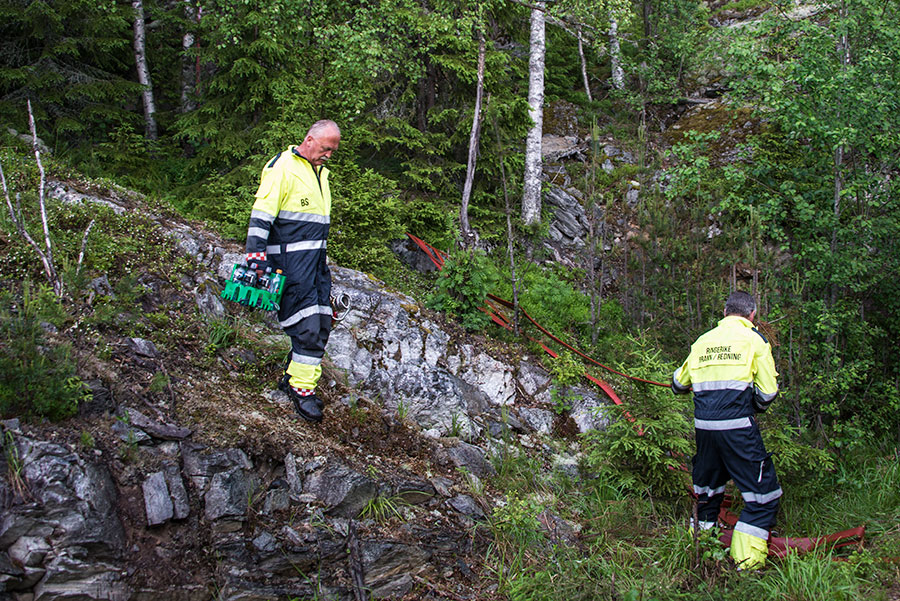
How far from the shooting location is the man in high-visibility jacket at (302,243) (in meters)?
4.31

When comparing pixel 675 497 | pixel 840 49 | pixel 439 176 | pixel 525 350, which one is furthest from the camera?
pixel 439 176

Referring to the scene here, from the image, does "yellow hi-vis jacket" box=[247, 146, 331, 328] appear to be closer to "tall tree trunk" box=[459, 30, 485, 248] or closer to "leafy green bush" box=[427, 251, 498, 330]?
"leafy green bush" box=[427, 251, 498, 330]

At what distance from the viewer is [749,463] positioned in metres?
4.03

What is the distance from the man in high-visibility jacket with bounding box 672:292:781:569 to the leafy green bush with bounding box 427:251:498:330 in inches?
119

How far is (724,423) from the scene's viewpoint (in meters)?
4.11

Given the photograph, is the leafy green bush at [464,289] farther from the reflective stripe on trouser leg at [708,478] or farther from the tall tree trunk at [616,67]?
the tall tree trunk at [616,67]

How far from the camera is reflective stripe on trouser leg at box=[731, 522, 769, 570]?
12.7 ft

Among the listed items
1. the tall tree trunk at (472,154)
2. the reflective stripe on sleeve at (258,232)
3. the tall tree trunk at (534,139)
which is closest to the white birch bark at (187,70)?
the tall tree trunk at (472,154)

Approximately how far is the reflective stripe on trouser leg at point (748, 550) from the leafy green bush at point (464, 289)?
3579mm

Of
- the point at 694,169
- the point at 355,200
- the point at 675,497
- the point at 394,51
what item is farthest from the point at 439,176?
the point at 675,497

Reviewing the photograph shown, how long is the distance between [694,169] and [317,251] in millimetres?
6245

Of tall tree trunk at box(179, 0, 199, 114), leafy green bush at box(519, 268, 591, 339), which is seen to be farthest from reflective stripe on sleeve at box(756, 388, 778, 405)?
tall tree trunk at box(179, 0, 199, 114)

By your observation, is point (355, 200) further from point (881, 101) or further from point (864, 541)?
point (881, 101)

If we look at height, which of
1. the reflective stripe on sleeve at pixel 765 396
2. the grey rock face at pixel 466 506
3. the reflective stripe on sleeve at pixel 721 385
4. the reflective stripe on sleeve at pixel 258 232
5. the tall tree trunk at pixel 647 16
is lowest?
the grey rock face at pixel 466 506
